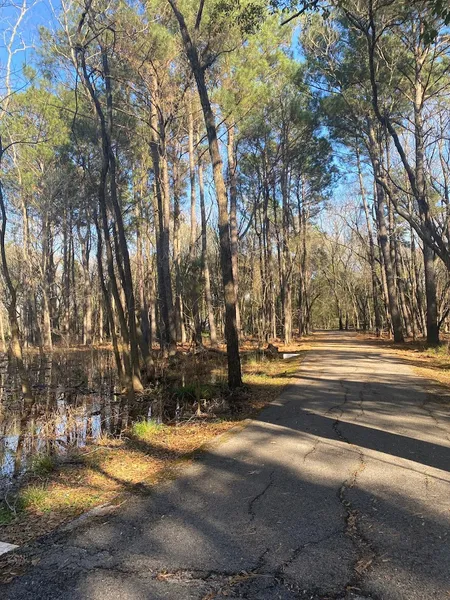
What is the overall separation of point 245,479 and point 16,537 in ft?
6.83

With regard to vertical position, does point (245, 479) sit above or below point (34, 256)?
below

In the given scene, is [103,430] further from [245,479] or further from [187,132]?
[187,132]

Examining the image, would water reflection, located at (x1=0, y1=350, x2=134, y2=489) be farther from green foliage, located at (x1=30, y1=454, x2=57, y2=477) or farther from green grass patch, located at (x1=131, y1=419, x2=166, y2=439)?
green grass patch, located at (x1=131, y1=419, x2=166, y2=439)

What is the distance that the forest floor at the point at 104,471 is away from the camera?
155 inches

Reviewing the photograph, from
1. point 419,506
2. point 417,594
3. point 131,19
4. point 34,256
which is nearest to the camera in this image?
point 417,594

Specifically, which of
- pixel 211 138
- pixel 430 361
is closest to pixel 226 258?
pixel 211 138

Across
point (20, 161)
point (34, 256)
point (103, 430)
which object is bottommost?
point (103, 430)

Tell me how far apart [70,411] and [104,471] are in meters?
4.54

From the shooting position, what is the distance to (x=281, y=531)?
327 centimetres

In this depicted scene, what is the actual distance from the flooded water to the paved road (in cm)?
249

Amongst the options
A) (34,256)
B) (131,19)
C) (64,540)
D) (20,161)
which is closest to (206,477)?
(64,540)

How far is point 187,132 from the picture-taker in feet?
72.3

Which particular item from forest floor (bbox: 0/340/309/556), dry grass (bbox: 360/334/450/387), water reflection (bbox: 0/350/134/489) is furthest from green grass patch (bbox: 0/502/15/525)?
dry grass (bbox: 360/334/450/387)

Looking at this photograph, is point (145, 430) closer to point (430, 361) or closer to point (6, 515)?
point (6, 515)
